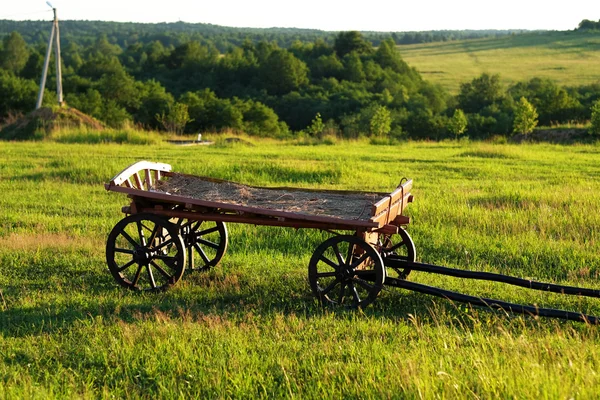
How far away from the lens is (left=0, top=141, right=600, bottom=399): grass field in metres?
4.40

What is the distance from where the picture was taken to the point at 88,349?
5.20 meters

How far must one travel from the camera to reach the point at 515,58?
115 m

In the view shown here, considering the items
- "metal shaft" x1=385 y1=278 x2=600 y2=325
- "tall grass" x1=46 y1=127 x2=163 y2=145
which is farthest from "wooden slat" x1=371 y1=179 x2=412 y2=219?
"tall grass" x1=46 y1=127 x2=163 y2=145

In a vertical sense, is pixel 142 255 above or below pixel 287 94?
above

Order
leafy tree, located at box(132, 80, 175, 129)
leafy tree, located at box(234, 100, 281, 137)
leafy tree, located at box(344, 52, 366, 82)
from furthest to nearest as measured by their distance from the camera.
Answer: leafy tree, located at box(344, 52, 366, 82), leafy tree, located at box(132, 80, 175, 129), leafy tree, located at box(234, 100, 281, 137)

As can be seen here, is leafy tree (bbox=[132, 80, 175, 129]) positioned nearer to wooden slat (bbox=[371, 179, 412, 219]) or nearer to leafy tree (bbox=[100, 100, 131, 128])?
leafy tree (bbox=[100, 100, 131, 128])

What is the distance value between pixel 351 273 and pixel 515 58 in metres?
116

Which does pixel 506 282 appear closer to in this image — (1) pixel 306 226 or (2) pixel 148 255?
(1) pixel 306 226

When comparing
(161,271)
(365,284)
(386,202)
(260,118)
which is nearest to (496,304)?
(365,284)

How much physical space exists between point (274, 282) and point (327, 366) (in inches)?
102

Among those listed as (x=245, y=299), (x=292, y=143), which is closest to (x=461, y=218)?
(x=245, y=299)

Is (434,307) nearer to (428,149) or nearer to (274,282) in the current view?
(274,282)

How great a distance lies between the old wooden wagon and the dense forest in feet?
101

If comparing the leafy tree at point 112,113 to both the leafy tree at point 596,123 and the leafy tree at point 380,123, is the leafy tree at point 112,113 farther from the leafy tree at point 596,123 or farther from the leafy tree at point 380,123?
the leafy tree at point 596,123
